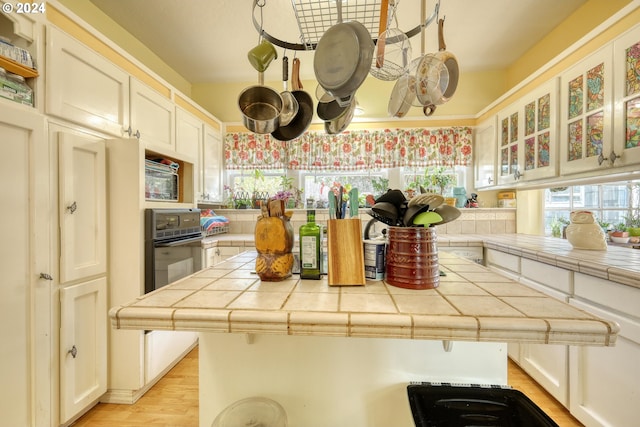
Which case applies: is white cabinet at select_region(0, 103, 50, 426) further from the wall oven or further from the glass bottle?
the glass bottle

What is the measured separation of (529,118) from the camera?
2.22 metres

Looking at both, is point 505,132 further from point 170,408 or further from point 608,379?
point 170,408

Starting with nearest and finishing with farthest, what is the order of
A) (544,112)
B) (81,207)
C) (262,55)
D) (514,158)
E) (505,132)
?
(262,55) → (81,207) → (544,112) → (514,158) → (505,132)

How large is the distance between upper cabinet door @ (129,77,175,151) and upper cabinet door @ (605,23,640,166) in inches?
110

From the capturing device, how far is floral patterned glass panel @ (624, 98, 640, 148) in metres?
1.42

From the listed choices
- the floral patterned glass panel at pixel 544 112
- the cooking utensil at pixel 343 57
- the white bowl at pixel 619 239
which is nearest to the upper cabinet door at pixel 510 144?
the floral patterned glass panel at pixel 544 112

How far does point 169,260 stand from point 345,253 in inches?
57.2

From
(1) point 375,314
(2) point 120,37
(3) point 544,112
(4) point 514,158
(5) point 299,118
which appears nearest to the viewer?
(1) point 375,314

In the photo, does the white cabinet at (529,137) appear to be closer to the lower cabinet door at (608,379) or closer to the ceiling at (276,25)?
the ceiling at (276,25)

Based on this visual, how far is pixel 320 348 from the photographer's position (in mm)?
930

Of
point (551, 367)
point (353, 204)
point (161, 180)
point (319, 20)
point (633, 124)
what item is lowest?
point (551, 367)

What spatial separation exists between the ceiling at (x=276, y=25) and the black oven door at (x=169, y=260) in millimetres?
1709

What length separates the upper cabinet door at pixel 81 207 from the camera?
1372mm

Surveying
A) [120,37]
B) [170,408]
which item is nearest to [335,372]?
[170,408]
